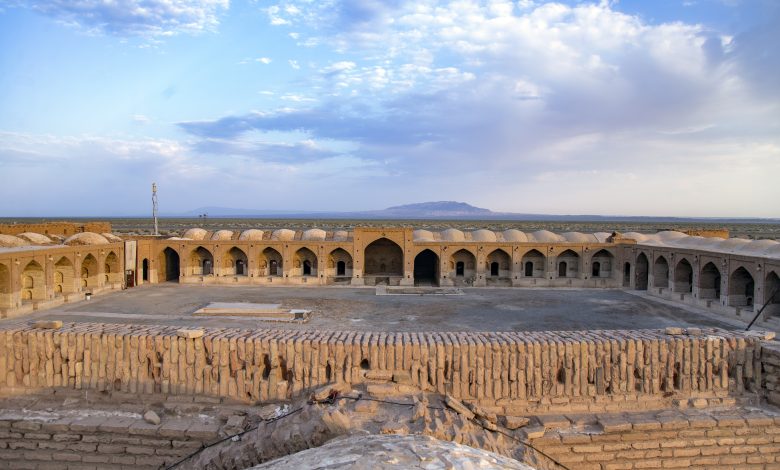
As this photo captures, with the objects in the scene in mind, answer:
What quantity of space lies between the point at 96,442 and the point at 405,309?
49.7ft

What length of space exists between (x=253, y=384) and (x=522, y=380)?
12.6ft

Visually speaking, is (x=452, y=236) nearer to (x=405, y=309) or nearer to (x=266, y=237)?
(x=405, y=309)

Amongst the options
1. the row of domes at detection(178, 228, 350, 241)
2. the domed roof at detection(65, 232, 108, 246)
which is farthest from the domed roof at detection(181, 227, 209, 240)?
the domed roof at detection(65, 232, 108, 246)

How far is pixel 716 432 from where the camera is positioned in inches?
282

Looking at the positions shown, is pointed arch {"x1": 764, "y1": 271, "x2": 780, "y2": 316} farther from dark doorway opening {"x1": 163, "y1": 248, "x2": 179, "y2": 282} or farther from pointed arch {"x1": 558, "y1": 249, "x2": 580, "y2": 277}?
dark doorway opening {"x1": 163, "y1": 248, "x2": 179, "y2": 282}

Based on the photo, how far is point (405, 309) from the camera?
21.3m

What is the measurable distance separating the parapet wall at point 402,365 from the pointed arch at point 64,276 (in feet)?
58.0

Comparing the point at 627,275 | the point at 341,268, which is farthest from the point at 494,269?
the point at 341,268

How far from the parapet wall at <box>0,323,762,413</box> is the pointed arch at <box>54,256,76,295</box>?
17.7 m

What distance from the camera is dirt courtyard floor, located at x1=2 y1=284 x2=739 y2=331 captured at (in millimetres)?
18453

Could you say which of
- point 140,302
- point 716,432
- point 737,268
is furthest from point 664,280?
point 140,302

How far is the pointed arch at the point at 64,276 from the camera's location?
2327 centimetres

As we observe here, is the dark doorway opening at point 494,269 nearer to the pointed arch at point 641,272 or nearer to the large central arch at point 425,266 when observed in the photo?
the large central arch at point 425,266

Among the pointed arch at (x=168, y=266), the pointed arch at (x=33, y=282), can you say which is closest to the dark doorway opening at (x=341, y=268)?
the pointed arch at (x=168, y=266)
